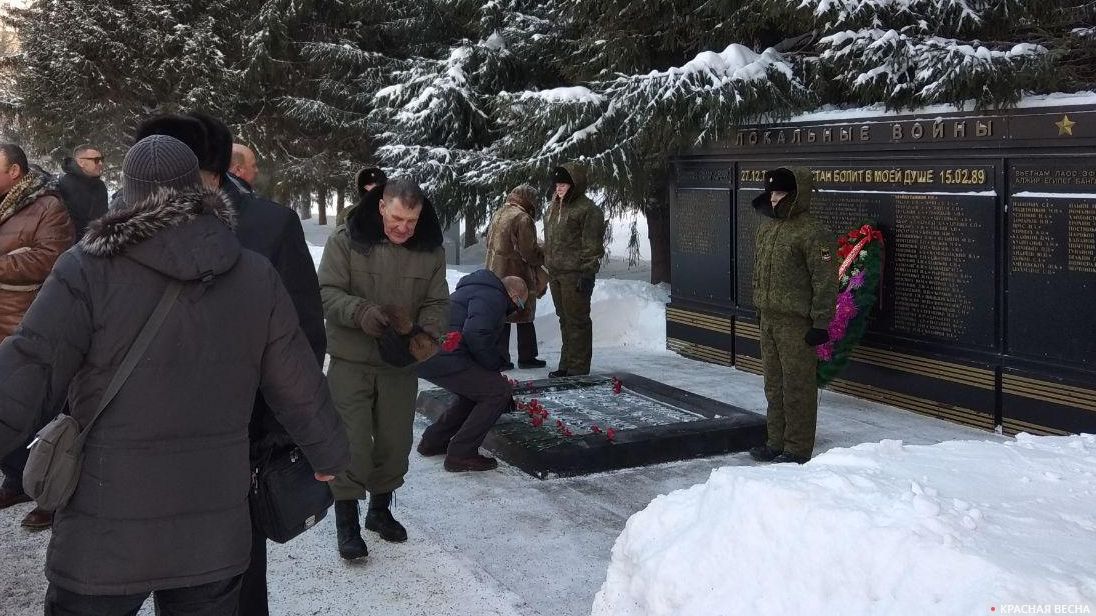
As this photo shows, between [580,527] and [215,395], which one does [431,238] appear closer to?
[580,527]

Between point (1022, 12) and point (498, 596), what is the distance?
6668 mm

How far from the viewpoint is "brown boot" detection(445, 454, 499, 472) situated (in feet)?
21.7

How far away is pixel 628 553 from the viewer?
4.06 m

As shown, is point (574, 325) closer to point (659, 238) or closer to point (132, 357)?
point (659, 238)

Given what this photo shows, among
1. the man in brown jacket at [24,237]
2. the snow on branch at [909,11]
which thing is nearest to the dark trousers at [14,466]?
the man in brown jacket at [24,237]

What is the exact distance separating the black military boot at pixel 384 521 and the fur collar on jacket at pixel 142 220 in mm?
2755

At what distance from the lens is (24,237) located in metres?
5.66

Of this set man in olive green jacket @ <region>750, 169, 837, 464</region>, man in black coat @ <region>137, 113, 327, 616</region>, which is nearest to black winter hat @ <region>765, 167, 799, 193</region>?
man in olive green jacket @ <region>750, 169, 837, 464</region>

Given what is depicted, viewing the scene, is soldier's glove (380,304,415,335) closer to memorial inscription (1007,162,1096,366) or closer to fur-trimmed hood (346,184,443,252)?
fur-trimmed hood (346,184,443,252)

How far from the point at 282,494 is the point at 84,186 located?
5361 mm

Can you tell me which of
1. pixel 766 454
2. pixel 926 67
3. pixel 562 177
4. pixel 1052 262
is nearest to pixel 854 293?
pixel 1052 262

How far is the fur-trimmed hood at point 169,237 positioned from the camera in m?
2.70

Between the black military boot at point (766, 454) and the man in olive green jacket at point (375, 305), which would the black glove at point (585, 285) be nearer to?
the black military boot at point (766, 454)

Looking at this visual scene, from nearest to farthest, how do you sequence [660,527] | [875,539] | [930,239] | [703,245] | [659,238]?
[875,539], [660,527], [930,239], [703,245], [659,238]
